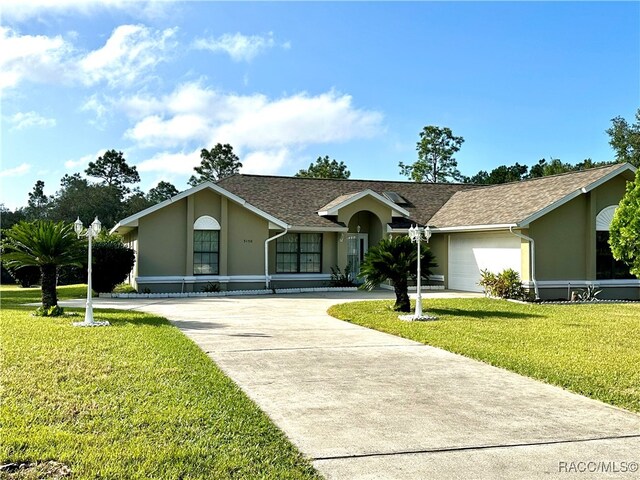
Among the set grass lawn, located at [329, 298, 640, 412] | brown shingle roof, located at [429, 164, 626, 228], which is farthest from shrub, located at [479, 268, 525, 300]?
brown shingle roof, located at [429, 164, 626, 228]

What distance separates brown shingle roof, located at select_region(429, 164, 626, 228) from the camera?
20.8 m

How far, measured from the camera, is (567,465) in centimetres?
482

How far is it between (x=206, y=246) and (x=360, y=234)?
306 inches

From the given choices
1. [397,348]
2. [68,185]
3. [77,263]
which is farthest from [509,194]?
[68,185]

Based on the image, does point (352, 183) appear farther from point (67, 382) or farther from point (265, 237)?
point (67, 382)

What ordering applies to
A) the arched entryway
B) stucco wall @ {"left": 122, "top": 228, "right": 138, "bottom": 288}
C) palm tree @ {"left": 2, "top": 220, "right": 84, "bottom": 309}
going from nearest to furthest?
palm tree @ {"left": 2, "top": 220, "right": 84, "bottom": 309}, stucco wall @ {"left": 122, "top": 228, "right": 138, "bottom": 288}, the arched entryway

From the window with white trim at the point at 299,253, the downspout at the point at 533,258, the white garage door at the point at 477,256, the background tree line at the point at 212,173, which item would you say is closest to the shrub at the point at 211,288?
the window with white trim at the point at 299,253

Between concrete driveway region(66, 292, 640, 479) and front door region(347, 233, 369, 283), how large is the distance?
50.6 feet

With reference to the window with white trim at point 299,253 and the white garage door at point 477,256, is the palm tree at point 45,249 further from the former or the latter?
the white garage door at point 477,256

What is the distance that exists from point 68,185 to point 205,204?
1924 inches

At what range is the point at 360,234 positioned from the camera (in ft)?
88.4

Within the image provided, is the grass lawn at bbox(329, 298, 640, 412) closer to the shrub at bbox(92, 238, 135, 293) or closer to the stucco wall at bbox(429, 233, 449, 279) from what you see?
the stucco wall at bbox(429, 233, 449, 279)

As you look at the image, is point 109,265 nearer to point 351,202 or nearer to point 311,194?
point 351,202

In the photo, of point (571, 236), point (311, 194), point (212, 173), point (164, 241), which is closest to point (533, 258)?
point (571, 236)
